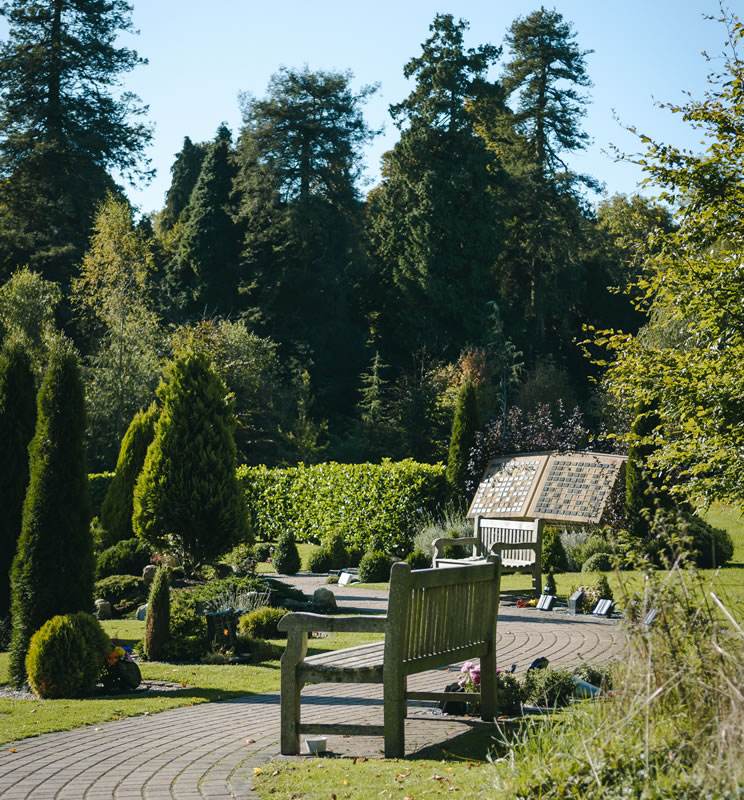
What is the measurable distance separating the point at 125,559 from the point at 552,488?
8235mm

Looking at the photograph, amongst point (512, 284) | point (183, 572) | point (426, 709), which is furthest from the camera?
point (512, 284)

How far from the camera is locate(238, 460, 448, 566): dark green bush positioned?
64.0 ft

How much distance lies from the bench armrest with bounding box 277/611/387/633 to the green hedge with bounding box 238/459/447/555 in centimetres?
1402

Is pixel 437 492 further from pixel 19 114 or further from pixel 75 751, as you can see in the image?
pixel 19 114

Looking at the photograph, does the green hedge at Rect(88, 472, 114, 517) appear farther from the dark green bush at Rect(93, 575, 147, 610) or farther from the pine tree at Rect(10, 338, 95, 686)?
the pine tree at Rect(10, 338, 95, 686)

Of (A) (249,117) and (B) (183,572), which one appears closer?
(B) (183,572)

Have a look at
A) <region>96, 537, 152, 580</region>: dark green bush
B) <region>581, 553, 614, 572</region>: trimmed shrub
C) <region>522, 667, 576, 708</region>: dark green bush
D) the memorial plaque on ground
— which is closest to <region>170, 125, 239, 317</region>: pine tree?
the memorial plaque on ground

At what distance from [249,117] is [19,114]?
32.2 ft

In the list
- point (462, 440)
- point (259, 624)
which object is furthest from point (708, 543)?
point (259, 624)

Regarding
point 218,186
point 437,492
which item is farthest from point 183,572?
point 218,186

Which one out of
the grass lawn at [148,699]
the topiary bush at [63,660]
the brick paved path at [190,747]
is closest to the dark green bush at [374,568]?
the grass lawn at [148,699]

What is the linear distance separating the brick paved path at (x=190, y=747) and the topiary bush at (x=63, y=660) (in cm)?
113

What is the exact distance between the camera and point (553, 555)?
1548cm

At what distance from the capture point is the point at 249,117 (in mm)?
39812
